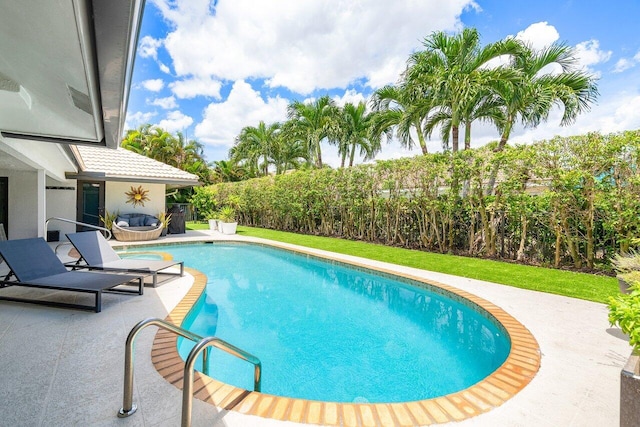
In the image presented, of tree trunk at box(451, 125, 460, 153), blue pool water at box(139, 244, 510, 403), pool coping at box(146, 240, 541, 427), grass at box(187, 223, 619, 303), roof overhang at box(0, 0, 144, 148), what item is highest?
tree trunk at box(451, 125, 460, 153)

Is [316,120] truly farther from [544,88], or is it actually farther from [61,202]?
[61,202]

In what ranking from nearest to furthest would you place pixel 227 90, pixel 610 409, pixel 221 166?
pixel 610 409 → pixel 227 90 → pixel 221 166

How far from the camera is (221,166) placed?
3850cm

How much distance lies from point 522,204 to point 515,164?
121 cm

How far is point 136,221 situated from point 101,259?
31.6 feet

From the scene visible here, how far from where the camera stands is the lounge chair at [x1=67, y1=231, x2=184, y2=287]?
23.2ft

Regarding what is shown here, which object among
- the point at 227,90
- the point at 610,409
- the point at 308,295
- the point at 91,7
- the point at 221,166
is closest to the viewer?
the point at 91,7

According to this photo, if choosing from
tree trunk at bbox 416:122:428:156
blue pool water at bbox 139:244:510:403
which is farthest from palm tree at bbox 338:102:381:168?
blue pool water at bbox 139:244:510:403

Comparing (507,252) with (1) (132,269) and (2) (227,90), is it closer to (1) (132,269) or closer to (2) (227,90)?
(1) (132,269)

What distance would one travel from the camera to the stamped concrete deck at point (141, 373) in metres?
2.72

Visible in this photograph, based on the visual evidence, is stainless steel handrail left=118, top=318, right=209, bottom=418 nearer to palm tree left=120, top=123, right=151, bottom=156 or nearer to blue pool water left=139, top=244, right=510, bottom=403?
blue pool water left=139, top=244, right=510, bottom=403

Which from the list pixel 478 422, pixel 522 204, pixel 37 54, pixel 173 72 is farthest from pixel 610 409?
pixel 173 72

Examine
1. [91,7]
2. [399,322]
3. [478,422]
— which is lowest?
[399,322]

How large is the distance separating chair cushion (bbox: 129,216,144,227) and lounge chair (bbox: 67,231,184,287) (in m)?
8.88
